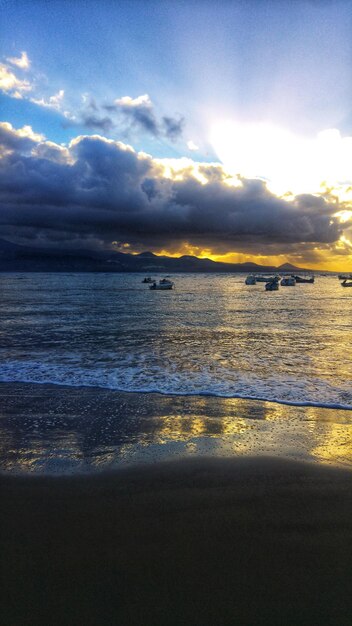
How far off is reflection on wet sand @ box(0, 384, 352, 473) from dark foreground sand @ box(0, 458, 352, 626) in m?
0.66

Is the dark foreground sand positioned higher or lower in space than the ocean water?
higher

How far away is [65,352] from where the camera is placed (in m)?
18.2

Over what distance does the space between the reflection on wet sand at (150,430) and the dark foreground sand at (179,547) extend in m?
0.66

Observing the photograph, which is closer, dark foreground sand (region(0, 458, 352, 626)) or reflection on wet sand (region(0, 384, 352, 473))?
dark foreground sand (region(0, 458, 352, 626))

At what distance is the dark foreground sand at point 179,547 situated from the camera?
3.63 meters

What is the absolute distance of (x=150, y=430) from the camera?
828cm

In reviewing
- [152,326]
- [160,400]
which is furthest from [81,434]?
[152,326]

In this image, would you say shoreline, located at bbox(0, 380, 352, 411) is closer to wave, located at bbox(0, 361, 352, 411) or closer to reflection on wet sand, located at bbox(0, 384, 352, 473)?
wave, located at bbox(0, 361, 352, 411)

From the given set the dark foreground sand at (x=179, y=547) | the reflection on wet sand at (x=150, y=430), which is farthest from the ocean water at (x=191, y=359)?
the dark foreground sand at (x=179, y=547)

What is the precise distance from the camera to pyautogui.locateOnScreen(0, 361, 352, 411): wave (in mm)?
10914

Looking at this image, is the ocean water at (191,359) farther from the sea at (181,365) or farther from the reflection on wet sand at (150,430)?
the reflection on wet sand at (150,430)

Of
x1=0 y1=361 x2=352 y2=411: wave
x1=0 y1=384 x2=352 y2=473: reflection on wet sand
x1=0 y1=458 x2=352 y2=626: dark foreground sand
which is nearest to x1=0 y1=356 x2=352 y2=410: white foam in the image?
x1=0 y1=361 x2=352 y2=411: wave

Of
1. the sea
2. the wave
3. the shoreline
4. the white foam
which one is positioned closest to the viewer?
the shoreline

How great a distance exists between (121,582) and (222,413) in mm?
5797
